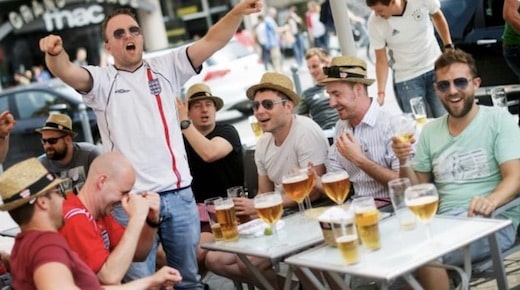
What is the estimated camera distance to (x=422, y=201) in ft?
11.0

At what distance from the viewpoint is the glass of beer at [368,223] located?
3.37 metres

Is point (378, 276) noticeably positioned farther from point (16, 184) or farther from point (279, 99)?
point (279, 99)

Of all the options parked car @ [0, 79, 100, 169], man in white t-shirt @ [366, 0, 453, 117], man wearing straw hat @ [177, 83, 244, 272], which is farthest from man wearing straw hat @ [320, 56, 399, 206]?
parked car @ [0, 79, 100, 169]

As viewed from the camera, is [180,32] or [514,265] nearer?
[514,265]

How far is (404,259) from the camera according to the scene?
323 centimetres

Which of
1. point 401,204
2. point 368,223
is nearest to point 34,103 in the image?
point 401,204

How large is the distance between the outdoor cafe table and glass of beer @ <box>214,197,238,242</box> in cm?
52

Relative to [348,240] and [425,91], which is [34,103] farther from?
[348,240]

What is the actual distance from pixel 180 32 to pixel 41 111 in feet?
51.9

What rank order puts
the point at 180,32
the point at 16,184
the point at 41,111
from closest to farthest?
the point at 16,184 → the point at 41,111 → the point at 180,32

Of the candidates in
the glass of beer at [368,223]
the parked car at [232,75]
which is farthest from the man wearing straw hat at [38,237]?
the parked car at [232,75]

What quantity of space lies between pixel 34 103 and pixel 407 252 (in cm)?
1157

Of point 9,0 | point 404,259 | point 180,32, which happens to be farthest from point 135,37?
point 180,32

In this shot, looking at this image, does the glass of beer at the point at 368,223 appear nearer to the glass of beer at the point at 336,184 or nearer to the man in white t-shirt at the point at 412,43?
the glass of beer at the point at 336,184
